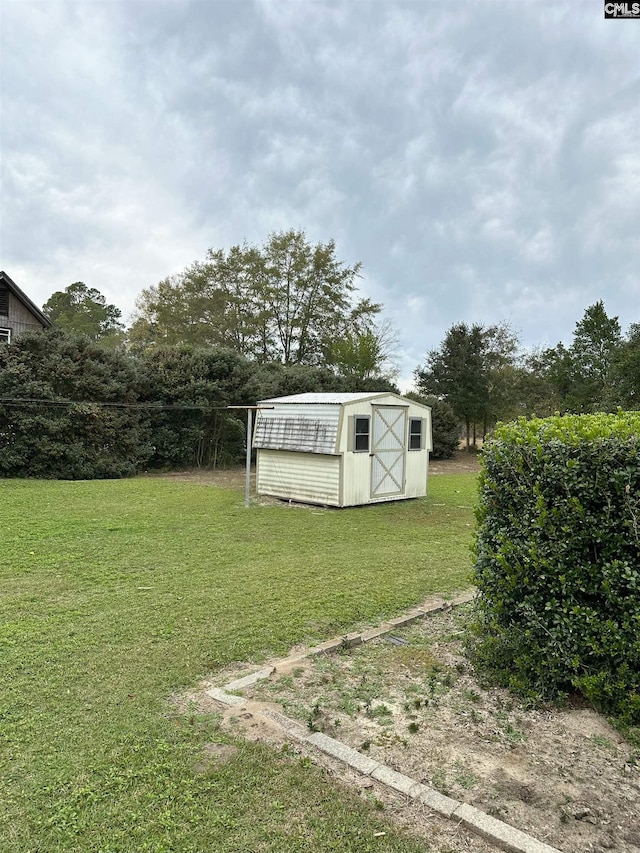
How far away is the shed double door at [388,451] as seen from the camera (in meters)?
10.2

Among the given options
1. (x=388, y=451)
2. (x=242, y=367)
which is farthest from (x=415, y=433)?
(x=242, y=367)

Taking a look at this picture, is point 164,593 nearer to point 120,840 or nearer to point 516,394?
point 120,840

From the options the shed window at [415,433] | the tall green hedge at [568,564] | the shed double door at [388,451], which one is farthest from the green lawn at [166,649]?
the shed window at [415,433]

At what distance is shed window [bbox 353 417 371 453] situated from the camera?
9.76m

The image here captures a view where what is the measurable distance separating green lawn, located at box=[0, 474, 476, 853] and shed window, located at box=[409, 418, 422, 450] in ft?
9.44

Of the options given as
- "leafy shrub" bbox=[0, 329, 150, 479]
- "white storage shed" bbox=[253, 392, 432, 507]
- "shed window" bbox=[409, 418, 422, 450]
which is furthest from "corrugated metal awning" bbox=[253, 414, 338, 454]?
"leafy shrub" bbox=[0, 329, 150, 479]

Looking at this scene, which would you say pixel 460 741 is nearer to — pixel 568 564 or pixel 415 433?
pixel 568 564

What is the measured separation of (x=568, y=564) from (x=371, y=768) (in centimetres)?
138

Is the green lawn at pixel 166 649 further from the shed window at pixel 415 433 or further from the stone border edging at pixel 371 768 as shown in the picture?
the shed window at pixel 415 433

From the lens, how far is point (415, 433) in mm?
11055

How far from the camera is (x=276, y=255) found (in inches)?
1169

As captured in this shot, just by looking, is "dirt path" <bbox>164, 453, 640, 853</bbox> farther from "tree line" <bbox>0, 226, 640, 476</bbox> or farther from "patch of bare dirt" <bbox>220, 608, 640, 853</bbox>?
"tree line" <bbox>0, 226, 640, 476</bbox>

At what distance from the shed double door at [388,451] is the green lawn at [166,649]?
2.03 metres

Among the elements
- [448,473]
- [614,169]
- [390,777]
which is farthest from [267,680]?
[448,473]
